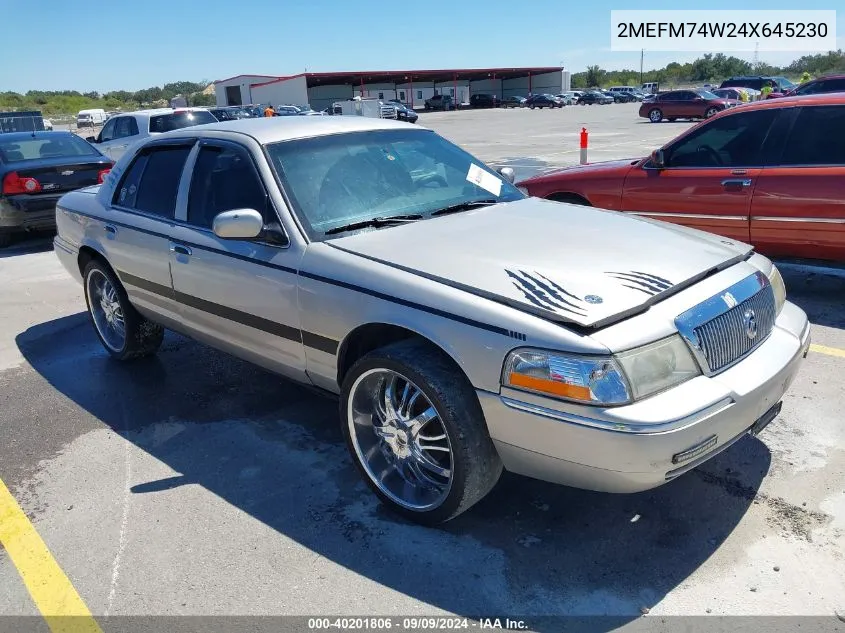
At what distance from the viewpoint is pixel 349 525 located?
3230 mm

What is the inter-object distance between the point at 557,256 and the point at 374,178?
1255mm

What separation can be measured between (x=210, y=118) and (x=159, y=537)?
13.3 m

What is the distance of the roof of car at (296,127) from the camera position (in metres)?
4.03

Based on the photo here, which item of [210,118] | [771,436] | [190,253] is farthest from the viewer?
[210,118]

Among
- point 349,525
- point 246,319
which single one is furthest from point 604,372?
point 246,319

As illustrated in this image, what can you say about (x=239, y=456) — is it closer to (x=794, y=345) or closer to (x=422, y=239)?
(x=422, y=239)

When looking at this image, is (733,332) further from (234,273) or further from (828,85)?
(828,85)

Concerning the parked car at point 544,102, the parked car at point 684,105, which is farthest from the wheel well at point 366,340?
the parked car at point 544,102

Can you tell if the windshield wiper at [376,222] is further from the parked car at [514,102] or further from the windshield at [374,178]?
the parked car at [514,102]

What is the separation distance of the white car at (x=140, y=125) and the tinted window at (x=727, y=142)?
10440mm

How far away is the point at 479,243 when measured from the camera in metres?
3.34

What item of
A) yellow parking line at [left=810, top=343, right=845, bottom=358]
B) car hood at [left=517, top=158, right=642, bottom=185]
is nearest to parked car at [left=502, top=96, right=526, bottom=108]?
car hood at [left=517, top=158, right=642, bottom=185]

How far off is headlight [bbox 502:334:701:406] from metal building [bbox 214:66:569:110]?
59813mm

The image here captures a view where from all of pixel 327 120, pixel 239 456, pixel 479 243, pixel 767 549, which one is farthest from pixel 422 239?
pixel 767 549
